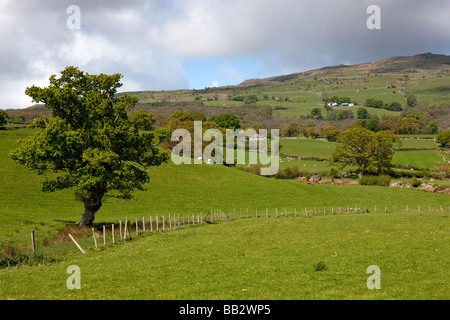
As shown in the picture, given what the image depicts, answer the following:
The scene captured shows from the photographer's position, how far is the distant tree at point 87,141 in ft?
126

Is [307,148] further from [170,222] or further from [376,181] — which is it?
[170,222]

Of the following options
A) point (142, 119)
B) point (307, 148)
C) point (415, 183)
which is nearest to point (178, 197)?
point (142, 119)

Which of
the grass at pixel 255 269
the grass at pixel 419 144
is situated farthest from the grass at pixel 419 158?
the grass at pixel 255 269

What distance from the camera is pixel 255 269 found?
845 inches

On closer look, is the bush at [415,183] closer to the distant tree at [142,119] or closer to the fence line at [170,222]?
the fence line at [170,222]

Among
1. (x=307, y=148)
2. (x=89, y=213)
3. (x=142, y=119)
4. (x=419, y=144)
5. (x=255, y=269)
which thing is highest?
(x=142, y=119)

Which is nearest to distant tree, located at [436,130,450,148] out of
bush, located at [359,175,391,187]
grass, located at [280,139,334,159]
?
grass, located at [280,139,334,159]

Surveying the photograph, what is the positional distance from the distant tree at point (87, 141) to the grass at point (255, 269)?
10.1 meters

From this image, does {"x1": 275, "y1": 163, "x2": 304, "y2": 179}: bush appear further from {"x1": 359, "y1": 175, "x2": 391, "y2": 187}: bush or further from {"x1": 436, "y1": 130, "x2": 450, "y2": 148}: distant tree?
{"x1": 436, "y1": 130, "x2": 450, "y2": 148}: distant tree

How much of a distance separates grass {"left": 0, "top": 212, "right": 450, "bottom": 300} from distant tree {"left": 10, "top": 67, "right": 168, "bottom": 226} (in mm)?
10099

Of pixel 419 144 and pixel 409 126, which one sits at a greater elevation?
pixel 409 126

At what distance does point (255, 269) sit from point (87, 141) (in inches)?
1065

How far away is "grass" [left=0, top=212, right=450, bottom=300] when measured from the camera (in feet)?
56.0
